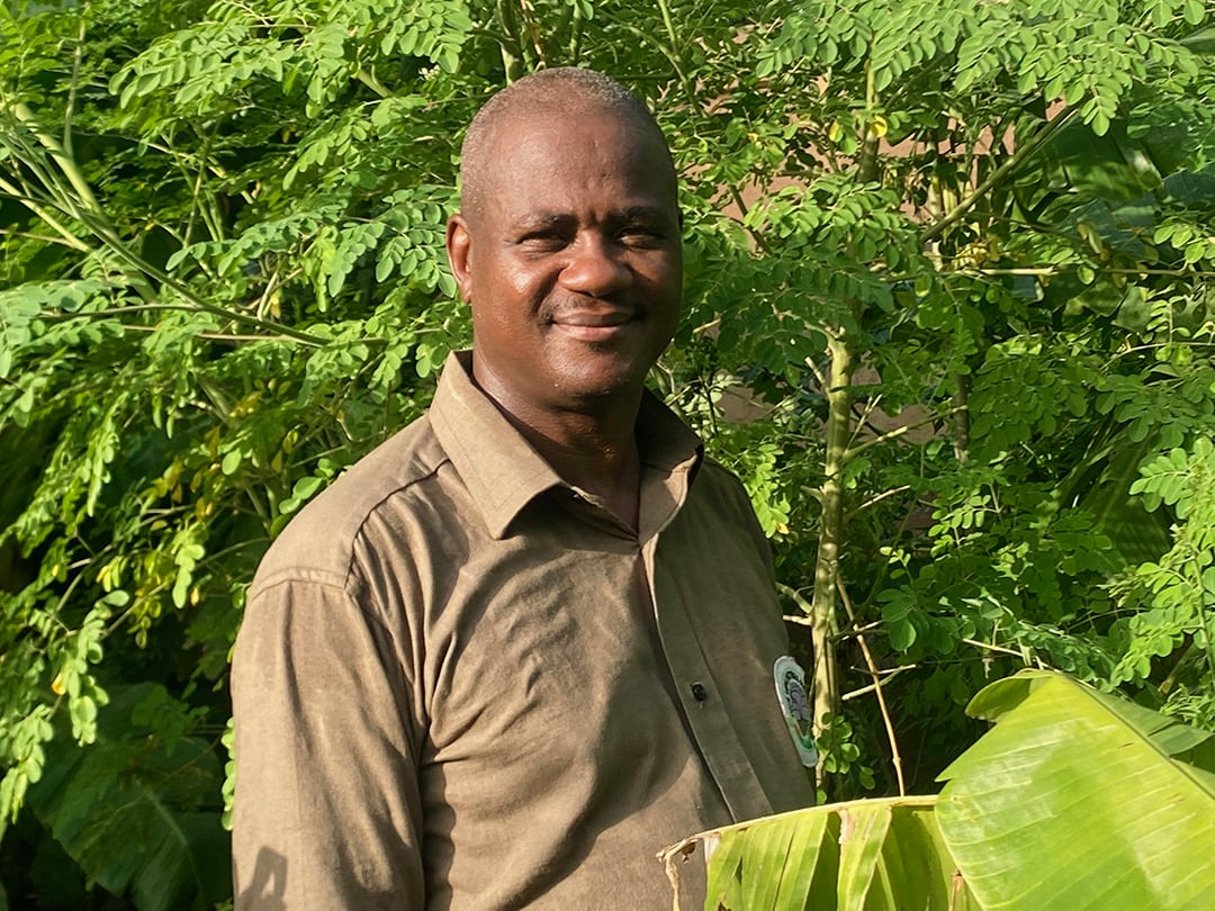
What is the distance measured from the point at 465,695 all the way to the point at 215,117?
245 centimetres

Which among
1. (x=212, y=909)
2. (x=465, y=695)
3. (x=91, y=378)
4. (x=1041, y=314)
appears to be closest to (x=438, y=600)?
(x=465, y=695)

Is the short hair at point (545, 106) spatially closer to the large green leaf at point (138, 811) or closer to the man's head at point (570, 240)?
the man's head at point (570, 240)

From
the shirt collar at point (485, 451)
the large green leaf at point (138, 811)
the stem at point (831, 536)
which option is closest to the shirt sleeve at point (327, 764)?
the shirt collar at point (485, 451)

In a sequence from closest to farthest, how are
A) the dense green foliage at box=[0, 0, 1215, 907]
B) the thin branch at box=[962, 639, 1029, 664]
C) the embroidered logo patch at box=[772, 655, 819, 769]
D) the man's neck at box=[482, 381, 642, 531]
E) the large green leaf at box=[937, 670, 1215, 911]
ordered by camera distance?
the large green leaf at box=[937, 670, 1215, 911], the man's neck at box=[482, 381, 642, 531], the embroidered logo patch at box=[772, 655, 819, 769], the dense green foliage at box=[0, 0, 1215, 907], the thin branch at box=[962, 639, 1029, 664]

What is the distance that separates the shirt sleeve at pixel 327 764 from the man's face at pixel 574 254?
0.47 m

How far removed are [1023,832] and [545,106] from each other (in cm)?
112

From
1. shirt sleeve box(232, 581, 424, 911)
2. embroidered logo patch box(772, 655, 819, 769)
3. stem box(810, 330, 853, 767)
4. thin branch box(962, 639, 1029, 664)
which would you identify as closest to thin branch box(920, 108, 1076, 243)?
stem box(810, 330, 853, 767)

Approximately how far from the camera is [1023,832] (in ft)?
6.57

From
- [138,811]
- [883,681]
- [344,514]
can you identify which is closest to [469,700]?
[344,514]

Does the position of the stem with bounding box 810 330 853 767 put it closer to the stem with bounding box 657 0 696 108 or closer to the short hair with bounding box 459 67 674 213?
the stem with bounding box 657 0 696 108

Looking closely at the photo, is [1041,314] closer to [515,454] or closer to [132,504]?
[132,504]

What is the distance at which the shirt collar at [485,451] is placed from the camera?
2266 millimetres

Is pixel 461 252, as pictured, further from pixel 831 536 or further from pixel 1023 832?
pixel 831 536

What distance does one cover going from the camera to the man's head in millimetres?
2299
